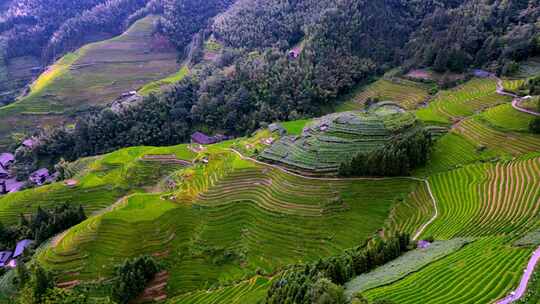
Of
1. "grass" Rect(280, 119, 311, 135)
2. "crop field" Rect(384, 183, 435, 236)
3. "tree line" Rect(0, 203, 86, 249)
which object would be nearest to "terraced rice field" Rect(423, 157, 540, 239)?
"crop field" Rect(384, 183, 435, 236)

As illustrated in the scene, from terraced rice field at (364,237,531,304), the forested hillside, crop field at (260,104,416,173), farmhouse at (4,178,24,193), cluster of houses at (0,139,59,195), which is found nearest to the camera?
terraced rice field at (364,237,531,304)

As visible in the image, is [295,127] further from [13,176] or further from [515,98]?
[13,176]

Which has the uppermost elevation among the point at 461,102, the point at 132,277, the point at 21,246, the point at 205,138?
the point at 461,102

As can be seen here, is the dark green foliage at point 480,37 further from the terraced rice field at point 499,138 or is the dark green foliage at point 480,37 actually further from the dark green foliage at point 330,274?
the dark green foliage at point 330,274

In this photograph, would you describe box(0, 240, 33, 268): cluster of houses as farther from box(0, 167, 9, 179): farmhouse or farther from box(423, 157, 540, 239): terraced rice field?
box(423, 157, 540, 239): terraced rice field

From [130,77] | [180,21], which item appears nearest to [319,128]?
[130,77]

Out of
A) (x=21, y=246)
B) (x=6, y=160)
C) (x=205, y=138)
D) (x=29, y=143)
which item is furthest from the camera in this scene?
(x=29, y=143)

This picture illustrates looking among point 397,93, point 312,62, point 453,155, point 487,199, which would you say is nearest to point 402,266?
point 487,199
